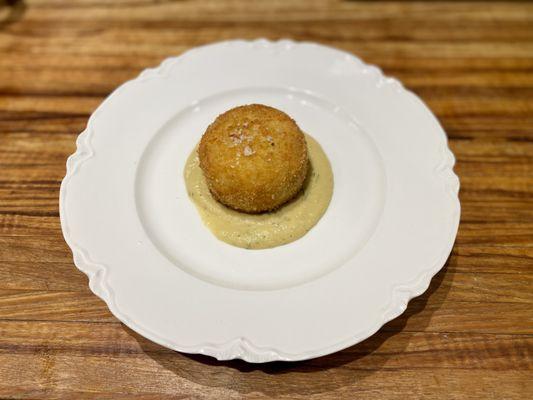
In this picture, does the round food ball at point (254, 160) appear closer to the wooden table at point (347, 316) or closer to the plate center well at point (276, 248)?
the plate center well at point (276, 248)

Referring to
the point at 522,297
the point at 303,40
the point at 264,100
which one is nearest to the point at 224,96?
the point at 264,100

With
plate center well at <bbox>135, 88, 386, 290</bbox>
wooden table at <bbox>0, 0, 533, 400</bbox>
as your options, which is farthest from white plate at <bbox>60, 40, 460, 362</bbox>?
wooden table at <bbox>0, 0, 533, 400</bbox>

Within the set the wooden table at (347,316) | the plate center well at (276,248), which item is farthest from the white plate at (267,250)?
the wooden table at (347,316)

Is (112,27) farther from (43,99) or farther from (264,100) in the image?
(264,100)

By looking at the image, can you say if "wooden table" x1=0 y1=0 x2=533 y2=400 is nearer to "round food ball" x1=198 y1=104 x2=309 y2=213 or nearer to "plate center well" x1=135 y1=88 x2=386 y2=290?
"plate center well" x1=135 y1=88 x2=386 y2=290

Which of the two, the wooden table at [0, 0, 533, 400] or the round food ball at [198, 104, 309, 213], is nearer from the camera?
the wooden table at [0, 0, 533, 400]

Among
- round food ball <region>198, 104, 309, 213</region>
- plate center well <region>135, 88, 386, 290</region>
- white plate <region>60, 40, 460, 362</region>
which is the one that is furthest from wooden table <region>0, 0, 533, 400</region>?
round food ball <region>198, 104, 309, 213</region>

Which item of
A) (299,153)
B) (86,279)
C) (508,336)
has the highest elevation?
(299,153)
